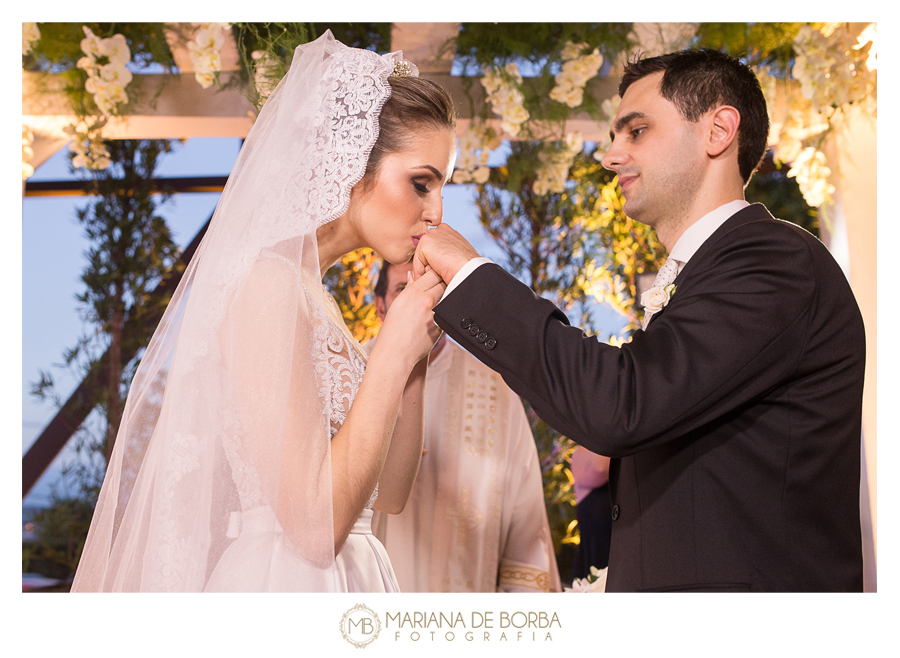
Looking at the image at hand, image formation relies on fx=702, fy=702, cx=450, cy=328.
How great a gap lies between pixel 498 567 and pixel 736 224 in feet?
5.68

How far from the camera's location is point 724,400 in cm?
132

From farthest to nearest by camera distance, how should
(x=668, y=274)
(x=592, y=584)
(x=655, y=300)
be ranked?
(x=592, y=584) < (x=668, y=274) < (x=655, y=300)

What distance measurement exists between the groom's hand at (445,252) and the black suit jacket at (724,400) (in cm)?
7

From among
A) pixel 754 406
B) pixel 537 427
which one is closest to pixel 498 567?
pixel 537 427

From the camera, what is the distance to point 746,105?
1726 mm

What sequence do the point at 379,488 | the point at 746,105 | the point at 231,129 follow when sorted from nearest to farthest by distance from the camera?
the point at 746,105, the point at 379,488, the point at 231,129

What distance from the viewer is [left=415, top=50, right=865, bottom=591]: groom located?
129 centimetres

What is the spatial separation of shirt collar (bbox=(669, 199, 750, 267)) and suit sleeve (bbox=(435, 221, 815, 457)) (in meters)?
0.19

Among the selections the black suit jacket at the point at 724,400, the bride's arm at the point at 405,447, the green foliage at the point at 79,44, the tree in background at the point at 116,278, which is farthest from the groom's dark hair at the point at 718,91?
the tree in background at the point at 116,278

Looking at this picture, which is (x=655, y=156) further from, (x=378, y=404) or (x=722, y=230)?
(x=378, y=404)

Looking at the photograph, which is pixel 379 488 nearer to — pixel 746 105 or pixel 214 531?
pixel 214 531

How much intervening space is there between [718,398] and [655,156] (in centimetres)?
68
